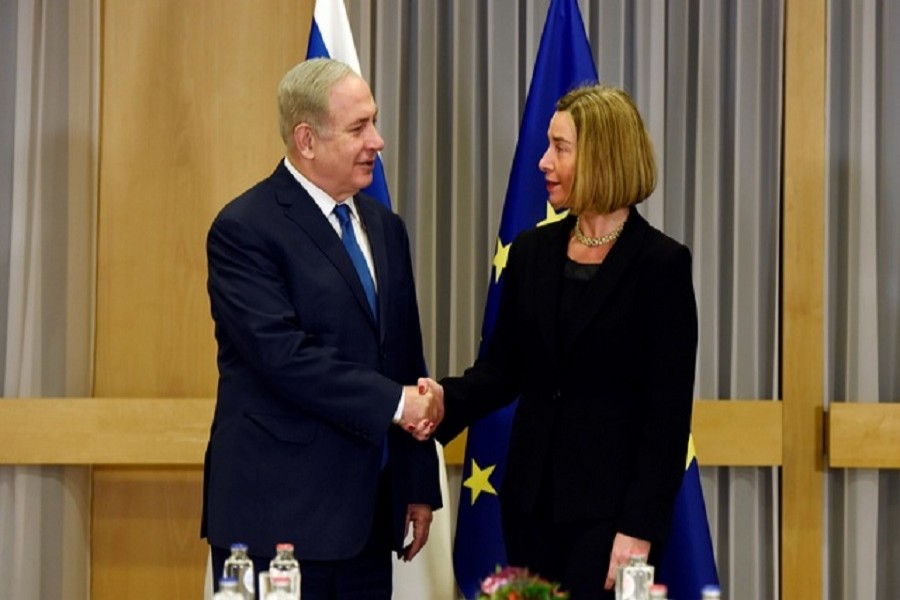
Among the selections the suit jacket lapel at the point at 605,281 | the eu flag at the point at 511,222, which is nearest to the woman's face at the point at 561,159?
the suit jacket lapel at the point at 605,281

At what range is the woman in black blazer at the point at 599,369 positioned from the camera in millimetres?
2945

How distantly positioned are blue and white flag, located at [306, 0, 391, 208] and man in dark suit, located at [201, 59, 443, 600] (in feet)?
3.02

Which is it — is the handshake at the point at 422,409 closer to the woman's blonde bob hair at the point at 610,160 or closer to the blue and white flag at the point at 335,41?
the woman's blonde bob hair at the point at 610,160

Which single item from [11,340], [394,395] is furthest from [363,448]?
[11,340]

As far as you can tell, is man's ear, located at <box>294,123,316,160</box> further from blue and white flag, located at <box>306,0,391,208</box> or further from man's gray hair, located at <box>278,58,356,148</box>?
blue and white flag, located at <box>306,0,391,208</box>

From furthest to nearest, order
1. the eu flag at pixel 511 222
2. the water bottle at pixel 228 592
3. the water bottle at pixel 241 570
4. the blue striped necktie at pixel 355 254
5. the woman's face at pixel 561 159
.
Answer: the eu flag at pixel 511 222 → the blue striped necktie at pixel 355 254 → the woman's face at pixel 561 159 → the water bottle at pixel 241 570 → the water bottle at pixel 228 592

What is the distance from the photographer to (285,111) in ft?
10.7

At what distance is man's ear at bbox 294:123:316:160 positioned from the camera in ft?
10.6

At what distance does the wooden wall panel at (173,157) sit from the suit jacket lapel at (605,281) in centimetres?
185

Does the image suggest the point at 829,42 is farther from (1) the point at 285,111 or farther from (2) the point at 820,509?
(1) the point at 285,111

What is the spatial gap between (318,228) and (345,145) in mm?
209

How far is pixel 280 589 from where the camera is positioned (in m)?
2.11

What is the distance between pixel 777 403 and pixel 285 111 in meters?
2.14

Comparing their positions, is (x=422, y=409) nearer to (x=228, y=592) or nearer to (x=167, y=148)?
(x=228, y=592)
